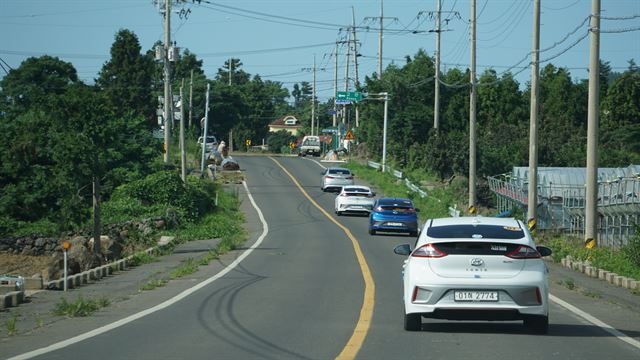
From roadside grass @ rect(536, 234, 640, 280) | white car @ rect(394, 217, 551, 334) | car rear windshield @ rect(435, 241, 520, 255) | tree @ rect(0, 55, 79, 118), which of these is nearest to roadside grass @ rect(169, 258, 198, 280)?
roadside grass @ rect(536, 234, 640, 280)

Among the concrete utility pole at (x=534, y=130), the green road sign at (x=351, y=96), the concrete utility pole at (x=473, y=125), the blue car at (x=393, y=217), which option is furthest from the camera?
the green road sign at (x=351, y=96)

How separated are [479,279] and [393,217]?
28448 mm

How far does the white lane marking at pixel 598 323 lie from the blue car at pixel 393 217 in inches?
843

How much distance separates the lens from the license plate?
13.1m

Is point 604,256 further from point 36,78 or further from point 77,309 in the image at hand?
point 36,78

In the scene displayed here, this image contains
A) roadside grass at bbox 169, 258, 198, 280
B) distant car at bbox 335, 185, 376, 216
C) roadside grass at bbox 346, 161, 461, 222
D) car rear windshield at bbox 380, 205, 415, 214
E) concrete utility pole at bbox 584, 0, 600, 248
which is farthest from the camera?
roadside grass at bbox 346, 161, 461, 222

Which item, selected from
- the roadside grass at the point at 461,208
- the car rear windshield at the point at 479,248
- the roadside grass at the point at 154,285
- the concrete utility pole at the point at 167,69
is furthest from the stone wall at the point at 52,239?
the car rear windshield at the point at 479,248

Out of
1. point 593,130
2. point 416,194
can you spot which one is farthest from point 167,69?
point 593,130

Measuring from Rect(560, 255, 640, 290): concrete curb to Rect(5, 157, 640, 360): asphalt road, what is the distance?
1.03 meters

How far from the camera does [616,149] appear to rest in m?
84.2

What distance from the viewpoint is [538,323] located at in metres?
13.5

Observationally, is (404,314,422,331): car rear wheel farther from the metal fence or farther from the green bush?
the green bush

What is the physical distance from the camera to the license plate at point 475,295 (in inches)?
517

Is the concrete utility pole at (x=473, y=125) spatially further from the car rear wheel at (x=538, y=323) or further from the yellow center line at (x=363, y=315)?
the car rear wheel at (x=538, y=323)
